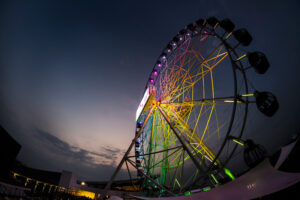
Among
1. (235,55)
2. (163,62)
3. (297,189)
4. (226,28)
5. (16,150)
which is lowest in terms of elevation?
(297,189)

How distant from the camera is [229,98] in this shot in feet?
19.7

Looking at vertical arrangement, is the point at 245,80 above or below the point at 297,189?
above

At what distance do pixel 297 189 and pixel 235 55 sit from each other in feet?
18.0

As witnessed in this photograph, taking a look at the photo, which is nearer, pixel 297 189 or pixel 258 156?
pixel 297 189

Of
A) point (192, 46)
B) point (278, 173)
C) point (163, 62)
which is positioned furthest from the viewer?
point (163, 62)

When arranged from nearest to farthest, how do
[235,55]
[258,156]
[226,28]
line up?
[258,156]
[235,55]
[226,28]

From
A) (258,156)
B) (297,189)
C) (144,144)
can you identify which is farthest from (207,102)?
(144,144)

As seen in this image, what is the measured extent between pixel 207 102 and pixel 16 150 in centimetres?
1203

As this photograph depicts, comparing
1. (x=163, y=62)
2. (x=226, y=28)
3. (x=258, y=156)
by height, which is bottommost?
(x=258, y=156)

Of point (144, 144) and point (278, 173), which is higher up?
point (144, 144)

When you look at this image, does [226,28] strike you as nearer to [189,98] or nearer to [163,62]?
[189,98]

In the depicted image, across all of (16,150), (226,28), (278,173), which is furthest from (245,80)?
(16,150)

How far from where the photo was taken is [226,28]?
732 centimetres

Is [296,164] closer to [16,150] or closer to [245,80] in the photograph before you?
[245,80]
